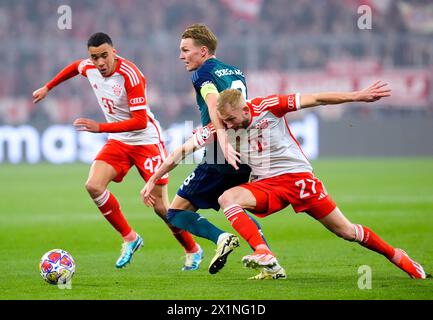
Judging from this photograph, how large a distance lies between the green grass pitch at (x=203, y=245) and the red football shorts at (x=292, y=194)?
0.62 metres

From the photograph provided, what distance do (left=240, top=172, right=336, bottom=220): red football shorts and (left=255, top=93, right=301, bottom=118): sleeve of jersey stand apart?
57 cm

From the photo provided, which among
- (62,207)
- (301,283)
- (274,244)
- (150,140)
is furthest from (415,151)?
(301,283)

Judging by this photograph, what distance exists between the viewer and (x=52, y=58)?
25.8m

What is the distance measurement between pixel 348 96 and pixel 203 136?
50.3 inches

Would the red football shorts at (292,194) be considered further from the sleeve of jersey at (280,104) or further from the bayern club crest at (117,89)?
the bayern club crest at (117,89)

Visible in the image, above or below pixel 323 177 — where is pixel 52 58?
above

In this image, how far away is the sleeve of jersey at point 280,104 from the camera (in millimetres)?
7883

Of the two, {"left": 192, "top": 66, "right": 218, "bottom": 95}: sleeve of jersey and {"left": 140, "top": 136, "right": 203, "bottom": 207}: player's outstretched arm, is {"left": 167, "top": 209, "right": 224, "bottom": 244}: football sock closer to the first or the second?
{"left": 140, "top": 136, "right": 203, "bottom": 207}: player's outstretched arm

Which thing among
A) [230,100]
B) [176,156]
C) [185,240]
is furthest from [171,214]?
[230,100]

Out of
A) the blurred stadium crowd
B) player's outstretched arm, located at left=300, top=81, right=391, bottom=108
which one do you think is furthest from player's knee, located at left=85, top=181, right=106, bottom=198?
the blurred stadium crowd

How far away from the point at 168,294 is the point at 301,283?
4.16 ft

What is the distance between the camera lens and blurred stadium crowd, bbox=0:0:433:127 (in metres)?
25.7

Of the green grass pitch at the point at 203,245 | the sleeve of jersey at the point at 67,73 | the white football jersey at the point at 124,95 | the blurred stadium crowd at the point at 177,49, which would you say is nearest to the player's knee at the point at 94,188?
the white football jersey at the point at 124,95
